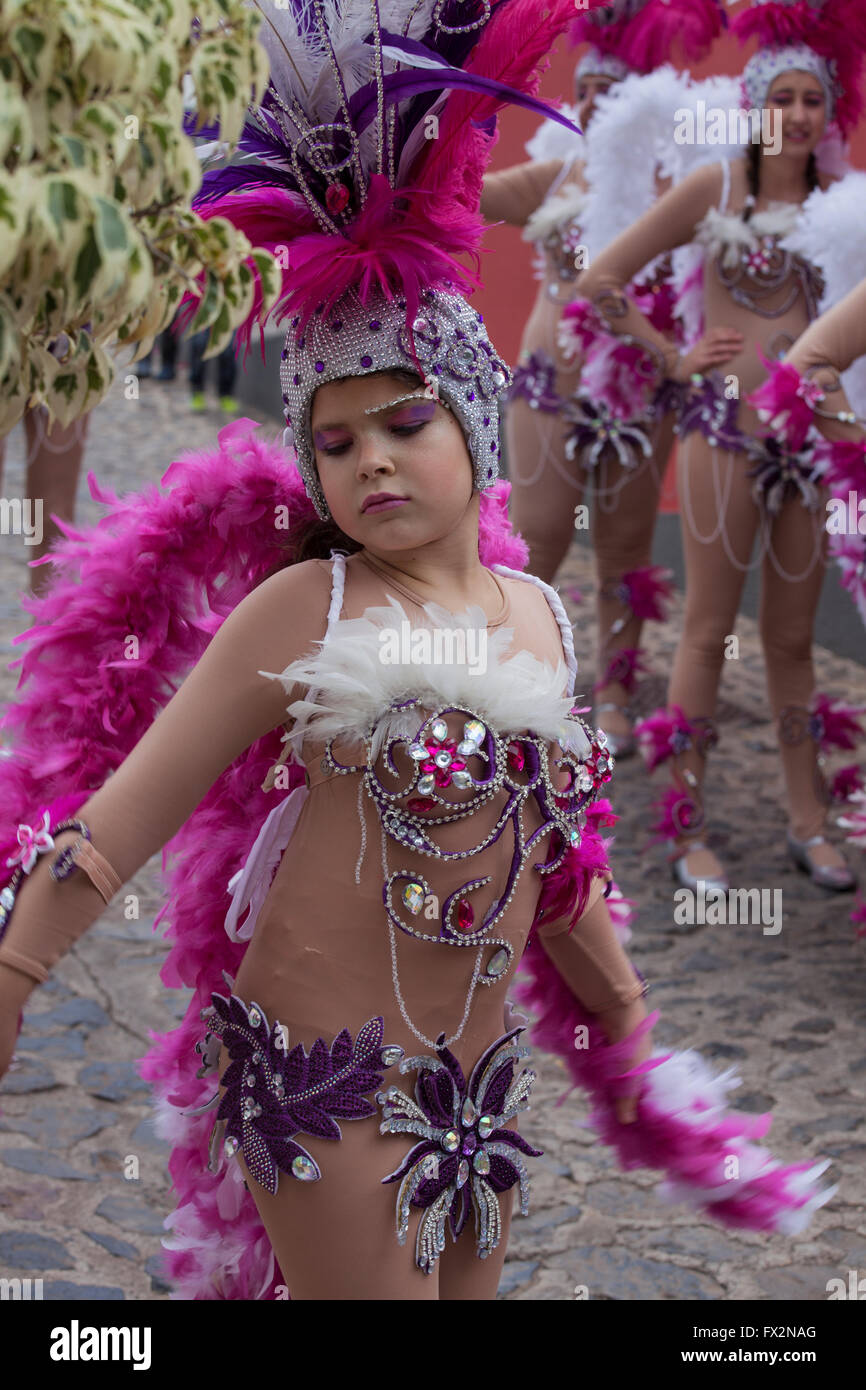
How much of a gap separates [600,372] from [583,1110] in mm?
2544

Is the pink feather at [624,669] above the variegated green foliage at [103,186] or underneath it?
above

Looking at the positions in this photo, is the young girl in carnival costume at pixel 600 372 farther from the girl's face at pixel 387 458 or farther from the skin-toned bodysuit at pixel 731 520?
the girl's face at pixel 387 458

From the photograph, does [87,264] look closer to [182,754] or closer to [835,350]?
Answer: [182,754]

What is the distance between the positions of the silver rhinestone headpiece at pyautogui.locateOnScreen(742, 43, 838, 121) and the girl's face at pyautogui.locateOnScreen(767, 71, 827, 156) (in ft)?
0.05

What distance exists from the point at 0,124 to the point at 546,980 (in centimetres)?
147

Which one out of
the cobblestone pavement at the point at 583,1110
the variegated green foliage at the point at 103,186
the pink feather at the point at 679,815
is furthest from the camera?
the pink feather at the point at 679,815

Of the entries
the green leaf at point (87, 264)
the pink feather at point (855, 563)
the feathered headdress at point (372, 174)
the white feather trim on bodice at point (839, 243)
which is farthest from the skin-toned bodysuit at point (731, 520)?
the green leaf at point (87, 264)

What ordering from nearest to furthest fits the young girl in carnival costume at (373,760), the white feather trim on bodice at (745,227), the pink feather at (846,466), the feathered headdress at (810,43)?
the young girl in carnival costume at (373,760) < the pink feather at (846,466) < the feathered headdress at (810,43) < the white feather trim on bodice at (745,227)

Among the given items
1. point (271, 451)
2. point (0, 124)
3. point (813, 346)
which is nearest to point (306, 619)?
point (271, 451)

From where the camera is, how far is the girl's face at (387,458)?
183cm

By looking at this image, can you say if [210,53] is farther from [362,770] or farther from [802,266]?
[802,266]

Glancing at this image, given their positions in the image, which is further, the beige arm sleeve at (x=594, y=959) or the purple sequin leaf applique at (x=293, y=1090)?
the beige arm sleeve at (x=594, y=959)

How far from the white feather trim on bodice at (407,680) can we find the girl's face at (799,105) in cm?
287

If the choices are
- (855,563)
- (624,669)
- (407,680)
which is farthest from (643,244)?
(407,680)
